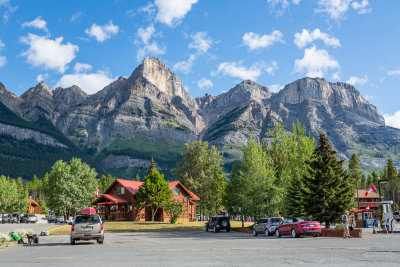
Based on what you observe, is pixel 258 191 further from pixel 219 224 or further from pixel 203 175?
pixel 203 175

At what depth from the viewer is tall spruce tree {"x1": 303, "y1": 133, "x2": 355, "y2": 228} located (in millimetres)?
32906

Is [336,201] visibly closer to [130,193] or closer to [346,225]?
[346,225]

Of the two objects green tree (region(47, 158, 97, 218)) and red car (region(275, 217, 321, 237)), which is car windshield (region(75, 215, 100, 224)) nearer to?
red car (region(275, 217, 321, 237))

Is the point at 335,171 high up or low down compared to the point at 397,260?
up

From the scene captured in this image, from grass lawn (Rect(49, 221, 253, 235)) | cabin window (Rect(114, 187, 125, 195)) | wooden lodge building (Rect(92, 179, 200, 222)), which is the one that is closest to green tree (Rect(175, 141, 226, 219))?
wooden lodge building (Rect(92, 179, 200, 222))

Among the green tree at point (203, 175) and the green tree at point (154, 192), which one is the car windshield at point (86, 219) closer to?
the green tree at point (154, 192)

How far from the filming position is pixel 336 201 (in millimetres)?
32875

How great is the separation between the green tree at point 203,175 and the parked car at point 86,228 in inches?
1825

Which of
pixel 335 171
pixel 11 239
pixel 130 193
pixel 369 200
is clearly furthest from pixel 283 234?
pixel 369 200

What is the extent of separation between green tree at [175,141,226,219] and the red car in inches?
A: 1571

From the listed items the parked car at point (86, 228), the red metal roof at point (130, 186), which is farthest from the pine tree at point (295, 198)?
the red metal roof at point (130, 186)

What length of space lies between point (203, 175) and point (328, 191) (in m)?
42.1

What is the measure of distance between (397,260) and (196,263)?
7.05m

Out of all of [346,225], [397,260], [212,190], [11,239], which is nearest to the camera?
[397,260]
